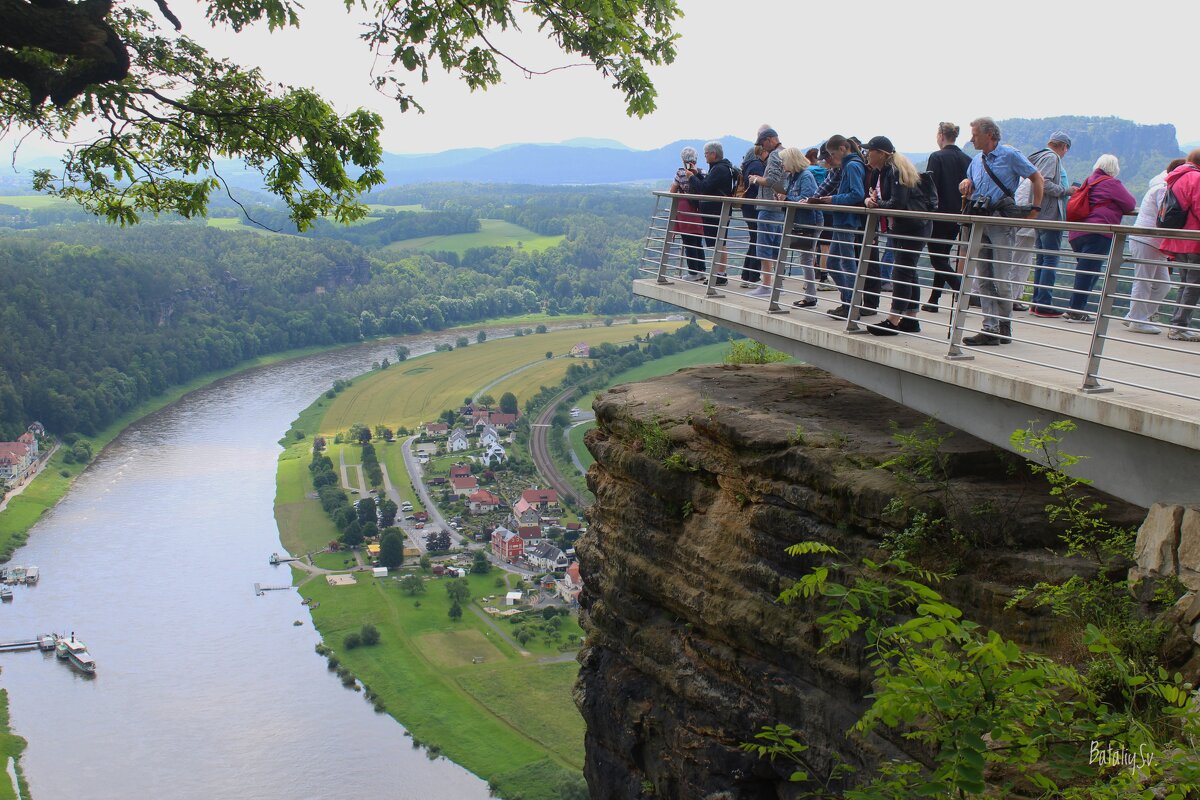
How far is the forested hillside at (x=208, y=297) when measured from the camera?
9850 centimetres

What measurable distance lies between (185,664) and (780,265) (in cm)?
4593

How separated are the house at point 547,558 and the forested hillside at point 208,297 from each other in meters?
44.4

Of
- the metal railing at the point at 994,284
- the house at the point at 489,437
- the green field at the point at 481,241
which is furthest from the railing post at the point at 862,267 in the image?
the green field at the point at 481,241

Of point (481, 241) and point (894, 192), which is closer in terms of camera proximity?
point (894, 192)

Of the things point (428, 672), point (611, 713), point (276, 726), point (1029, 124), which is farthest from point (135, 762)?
point (1029, 124)

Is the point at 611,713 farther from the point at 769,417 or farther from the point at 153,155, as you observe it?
the point at 153,155

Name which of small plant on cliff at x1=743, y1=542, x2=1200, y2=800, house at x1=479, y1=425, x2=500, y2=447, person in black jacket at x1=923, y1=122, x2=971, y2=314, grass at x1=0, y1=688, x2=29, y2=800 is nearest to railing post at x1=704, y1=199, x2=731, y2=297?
person in black jacket at x1=923, y1=122, x2=971, y2=314

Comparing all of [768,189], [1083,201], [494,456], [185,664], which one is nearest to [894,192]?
[1083,201]

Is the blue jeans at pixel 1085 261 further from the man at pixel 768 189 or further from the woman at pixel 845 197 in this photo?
the man at pixel 768 189

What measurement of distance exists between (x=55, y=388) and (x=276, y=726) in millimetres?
60923

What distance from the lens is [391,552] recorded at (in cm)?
6406

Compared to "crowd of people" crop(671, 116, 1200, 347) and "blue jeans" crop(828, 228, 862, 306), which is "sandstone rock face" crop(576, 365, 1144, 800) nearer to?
"blue jeans" crop(828, 228, 862, 306)

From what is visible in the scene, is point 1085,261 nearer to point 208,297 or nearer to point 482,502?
point 482,502

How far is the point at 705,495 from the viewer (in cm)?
951
